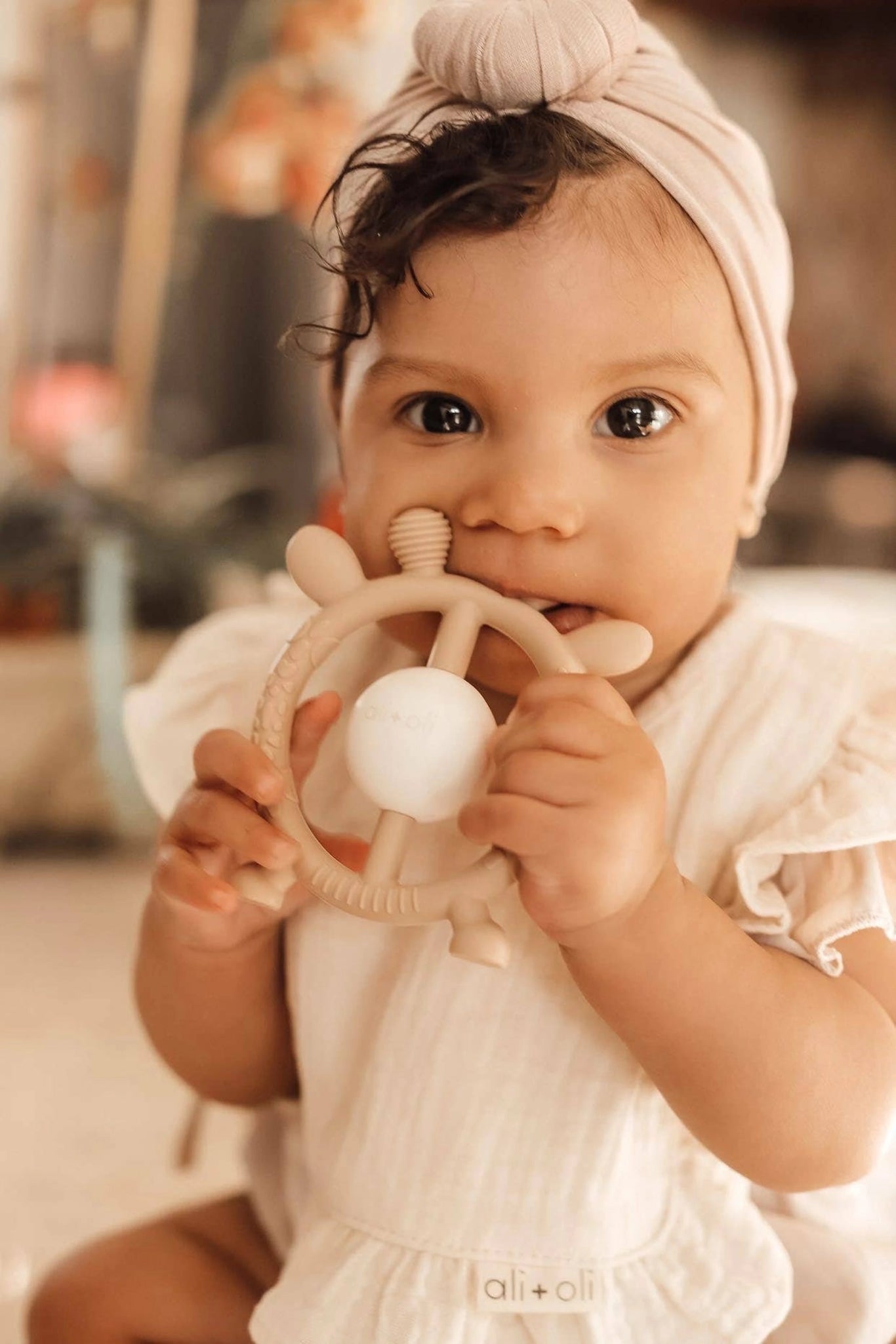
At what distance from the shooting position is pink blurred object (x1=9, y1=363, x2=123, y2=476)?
232cm

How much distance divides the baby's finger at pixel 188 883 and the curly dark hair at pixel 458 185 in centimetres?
22

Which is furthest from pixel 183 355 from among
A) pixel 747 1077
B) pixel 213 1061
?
pixel 747 1077

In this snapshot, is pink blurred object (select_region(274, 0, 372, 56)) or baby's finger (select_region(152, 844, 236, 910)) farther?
pink blurred object (select_region(274, 0, 372, 56))

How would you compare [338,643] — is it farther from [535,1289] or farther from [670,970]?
[535,1289]

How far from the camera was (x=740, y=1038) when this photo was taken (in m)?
0.49

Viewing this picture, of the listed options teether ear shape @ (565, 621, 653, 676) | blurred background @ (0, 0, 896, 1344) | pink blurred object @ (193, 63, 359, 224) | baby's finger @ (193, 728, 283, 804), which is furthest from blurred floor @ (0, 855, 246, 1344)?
pink blurred object @ (193, 63, 359, 224)

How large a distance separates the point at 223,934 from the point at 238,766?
137 mm

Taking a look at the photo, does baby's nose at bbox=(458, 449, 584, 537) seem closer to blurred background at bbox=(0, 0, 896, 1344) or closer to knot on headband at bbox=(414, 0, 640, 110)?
knot on headband at bbox=(414, 0, 640, 110)

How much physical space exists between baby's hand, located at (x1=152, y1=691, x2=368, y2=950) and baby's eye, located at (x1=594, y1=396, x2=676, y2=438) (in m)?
0.16

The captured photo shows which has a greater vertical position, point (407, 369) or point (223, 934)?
point (407, 369)

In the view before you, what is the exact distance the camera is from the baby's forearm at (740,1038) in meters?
0.48

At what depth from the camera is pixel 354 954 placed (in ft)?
1.99

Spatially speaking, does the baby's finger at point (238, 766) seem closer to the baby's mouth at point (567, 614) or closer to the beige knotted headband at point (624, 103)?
the baby's mouth at point (567, 614)

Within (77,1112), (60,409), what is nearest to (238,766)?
(77,1112)
